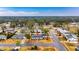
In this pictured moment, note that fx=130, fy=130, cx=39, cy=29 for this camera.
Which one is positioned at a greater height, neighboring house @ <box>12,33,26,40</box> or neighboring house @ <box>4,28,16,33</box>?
neighboring house @ <box>4,28,16,33</box>

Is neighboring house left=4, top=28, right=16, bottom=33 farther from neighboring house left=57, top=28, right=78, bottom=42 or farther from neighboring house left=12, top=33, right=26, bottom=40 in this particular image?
neighboring house left=57, top=28, right=78, bottom=42

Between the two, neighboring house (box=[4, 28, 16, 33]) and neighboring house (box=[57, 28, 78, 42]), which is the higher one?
neighboring house (box=[4, 28, 16, 33])

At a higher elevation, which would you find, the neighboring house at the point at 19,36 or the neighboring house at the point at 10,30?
the neighboring house at the point at 10,30

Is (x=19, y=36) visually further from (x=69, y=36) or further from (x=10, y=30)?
(x=69, y=36)

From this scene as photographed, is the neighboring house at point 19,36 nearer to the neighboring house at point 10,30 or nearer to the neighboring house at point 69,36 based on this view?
the neighboring house at point 10,30

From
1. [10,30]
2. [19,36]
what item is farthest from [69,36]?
[10,30]

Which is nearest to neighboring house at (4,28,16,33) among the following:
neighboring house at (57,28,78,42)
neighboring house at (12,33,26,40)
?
neighboring house at (12,33,26,40)

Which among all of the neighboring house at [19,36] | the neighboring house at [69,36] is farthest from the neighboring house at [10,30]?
the neighboring house at [69,36]
